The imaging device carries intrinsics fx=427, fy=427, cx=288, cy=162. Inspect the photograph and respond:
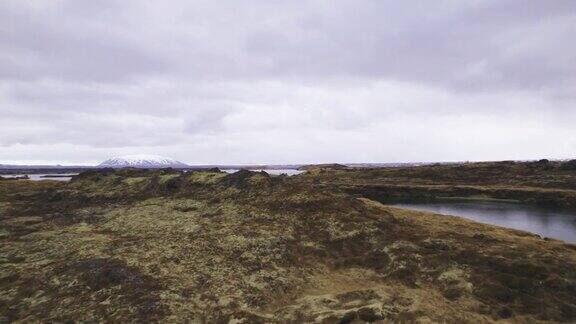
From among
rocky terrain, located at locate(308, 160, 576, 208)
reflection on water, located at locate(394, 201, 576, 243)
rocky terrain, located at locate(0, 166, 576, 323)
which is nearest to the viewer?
rocky terrain, located at locate(0, 166, 576, 323)

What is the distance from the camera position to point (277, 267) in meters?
18.0

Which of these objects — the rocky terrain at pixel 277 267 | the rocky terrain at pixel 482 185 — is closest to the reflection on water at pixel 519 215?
the rocky terrain at pixel 482 185

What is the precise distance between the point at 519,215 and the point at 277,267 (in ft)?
116

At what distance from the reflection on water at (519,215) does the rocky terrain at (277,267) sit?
11.5 m

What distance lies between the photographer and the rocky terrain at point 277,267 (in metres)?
13.6

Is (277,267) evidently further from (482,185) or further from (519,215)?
(482,185)

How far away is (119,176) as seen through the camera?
47156 millimetres

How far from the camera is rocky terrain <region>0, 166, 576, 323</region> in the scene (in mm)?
13602

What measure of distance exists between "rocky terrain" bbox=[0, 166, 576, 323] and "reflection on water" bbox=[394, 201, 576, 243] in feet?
37.8

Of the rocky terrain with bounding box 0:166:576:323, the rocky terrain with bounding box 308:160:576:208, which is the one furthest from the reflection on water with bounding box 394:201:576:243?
the rocky terrain with bounding box 0:166:576:323

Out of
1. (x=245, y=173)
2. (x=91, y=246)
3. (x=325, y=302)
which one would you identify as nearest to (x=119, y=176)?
(x=245, y=173)

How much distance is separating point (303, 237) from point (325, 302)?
24.7 feet

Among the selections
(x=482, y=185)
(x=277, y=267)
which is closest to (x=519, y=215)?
(x=482, y=185)

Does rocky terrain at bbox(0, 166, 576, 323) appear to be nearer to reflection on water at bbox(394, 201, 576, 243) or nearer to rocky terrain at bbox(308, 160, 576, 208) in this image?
reflection on water at bbox(394, 201, 576, 243)
